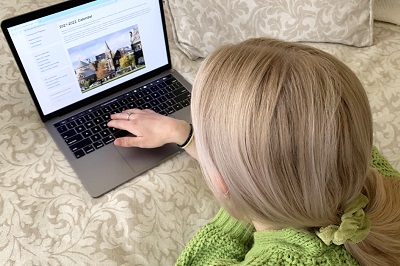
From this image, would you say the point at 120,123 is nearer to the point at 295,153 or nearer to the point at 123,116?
the point at 123,116

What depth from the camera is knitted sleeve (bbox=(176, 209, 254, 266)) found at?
2.42ft

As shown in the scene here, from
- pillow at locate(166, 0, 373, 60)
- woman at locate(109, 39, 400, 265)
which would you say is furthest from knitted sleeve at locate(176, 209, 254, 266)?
pillow at locate(166, 0, 373, 60)

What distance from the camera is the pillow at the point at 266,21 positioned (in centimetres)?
106

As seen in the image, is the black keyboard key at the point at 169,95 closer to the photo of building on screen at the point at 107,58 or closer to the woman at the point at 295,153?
the photo of building on screen at the point at 107,58

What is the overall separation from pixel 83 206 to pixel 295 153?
0.46 meters

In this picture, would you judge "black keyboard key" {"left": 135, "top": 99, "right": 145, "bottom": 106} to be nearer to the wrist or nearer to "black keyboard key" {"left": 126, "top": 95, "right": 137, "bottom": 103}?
"black keyboard key" {"left": 126, "top": 95, "right": 137, "bottom": 103}

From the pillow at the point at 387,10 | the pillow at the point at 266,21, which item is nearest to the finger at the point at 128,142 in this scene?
the pillow at the point at 266,21

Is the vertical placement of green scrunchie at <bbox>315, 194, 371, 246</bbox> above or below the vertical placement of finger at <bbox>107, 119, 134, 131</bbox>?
above

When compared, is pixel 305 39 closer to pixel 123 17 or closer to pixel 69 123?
pixel 123 17

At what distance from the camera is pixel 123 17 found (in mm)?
916

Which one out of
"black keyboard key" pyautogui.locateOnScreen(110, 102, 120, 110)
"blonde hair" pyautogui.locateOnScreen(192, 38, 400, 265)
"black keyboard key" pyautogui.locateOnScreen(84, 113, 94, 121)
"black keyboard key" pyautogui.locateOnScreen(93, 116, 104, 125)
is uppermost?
"blonde hair" pyautogui.locateOnScreen(192, 38, 400, 265)

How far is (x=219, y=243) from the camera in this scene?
75 cm

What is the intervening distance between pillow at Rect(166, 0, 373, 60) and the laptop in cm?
11

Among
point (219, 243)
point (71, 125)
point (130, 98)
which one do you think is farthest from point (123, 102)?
point (219, 243)
